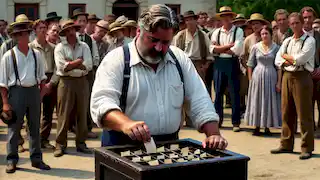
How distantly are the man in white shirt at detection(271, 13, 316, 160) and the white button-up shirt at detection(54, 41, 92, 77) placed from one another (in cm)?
269

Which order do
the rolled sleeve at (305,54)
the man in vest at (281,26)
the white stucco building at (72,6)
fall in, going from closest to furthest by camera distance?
1. the rolled sleeve at (305,54)
2. the man in vest at (281,26)
3. the white stucco building at (72,6)

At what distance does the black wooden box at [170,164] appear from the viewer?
10.3 ft

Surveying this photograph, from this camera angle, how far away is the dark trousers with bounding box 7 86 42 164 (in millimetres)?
7301

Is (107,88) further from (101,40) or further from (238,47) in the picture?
(101,40)

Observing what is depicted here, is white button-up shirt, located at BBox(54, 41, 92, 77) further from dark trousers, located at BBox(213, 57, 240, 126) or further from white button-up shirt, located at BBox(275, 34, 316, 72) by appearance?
dark trousers, located at BBox(213, 57, 240, 126)

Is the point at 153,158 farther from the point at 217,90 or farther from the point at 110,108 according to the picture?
the point at 217,90

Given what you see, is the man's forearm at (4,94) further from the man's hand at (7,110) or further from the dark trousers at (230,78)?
the dark trousers at (230,78)

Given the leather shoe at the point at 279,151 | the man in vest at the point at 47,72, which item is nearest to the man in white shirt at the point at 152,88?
the leather shoe at the point at 279,151

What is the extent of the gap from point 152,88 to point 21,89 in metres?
3.87

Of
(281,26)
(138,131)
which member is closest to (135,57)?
(138,131)

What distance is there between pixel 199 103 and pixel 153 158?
2.06ft

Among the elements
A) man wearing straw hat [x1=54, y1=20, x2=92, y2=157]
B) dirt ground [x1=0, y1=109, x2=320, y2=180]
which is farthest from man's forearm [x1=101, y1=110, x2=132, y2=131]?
man wearing straw hat [x1=54, y1=20, x2=92, y2=157]

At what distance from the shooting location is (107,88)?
3.68 m

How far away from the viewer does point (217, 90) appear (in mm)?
10477
